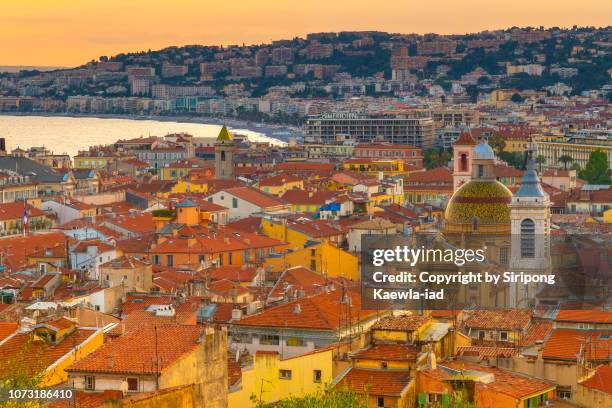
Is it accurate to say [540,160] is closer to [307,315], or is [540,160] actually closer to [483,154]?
[483,154]

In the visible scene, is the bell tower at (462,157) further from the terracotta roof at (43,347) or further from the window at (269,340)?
the terracotta roof at (43,347)

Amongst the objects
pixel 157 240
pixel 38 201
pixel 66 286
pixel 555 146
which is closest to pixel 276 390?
pixel 66 286

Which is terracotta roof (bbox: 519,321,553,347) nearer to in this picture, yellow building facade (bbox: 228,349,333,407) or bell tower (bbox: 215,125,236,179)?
yellow building facade (bbox: 228,349,333,407)

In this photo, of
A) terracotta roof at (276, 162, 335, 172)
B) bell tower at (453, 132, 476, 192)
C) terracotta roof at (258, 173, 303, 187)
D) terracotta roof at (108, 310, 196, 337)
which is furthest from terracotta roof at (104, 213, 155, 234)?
terracotta roof at (276, 162, 335, 172)

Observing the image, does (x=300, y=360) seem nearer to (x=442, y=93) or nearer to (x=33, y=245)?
(x=33, y=245)

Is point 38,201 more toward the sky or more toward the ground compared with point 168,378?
more toward the ground

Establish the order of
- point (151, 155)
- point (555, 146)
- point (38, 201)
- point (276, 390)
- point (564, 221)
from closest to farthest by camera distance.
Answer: point (276, 390)
point (564, 221)
point (38, 201)
point (555, 146)
point (151, 155)
